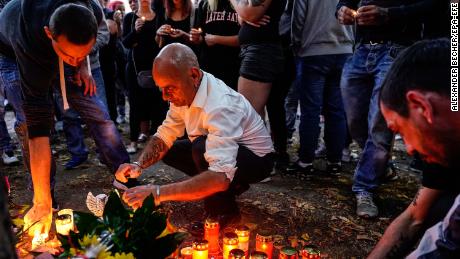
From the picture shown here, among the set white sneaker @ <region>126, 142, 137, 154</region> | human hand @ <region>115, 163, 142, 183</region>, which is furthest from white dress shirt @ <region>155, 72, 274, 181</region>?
white sneaker @ <region>126, 142, 137, 154</region>

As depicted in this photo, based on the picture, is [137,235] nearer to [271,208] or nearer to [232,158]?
[232,158]

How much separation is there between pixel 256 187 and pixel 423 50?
8.91 feet

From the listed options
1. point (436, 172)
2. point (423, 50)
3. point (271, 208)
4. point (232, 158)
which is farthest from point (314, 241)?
point (423, 50)

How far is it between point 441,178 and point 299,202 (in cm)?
177

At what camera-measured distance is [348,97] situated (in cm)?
355

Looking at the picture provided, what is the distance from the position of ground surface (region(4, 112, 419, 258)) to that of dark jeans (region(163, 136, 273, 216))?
37 cm

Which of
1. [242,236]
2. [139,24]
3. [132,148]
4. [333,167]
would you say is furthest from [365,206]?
[139,24]

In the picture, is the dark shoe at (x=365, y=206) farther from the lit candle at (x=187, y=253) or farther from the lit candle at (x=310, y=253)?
the lit candle at (x=187, y=253)

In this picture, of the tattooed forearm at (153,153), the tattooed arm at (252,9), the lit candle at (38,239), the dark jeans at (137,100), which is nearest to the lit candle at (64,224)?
the lit candle at (38,239)

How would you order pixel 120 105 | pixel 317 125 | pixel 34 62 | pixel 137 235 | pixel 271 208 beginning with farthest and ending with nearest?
pixel 120 105 → pixel 317 125 → pixel 271 208 → pixel 34 62 → pixel 137 235

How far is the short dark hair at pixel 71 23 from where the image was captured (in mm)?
2477

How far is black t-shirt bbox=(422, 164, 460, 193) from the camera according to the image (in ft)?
6.38

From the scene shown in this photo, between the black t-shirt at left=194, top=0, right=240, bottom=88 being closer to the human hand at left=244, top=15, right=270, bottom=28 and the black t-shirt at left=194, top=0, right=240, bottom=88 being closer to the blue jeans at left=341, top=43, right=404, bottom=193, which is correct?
the human hand at left=244, top=15, right=270, bottom=28

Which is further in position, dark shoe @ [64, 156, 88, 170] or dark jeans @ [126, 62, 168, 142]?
dark jeans @ [126, 62, 168, 142]
